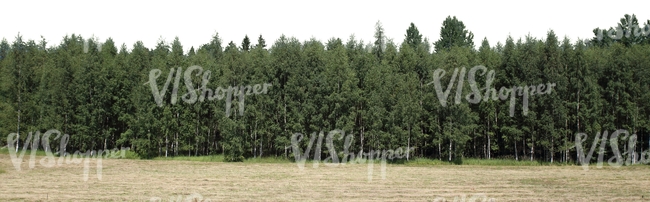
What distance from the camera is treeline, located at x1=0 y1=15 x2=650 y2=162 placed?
2275 inches

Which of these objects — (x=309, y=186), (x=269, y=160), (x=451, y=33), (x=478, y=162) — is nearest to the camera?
(x=309, y=186)

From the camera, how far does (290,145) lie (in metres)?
60.3

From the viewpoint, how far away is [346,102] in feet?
197

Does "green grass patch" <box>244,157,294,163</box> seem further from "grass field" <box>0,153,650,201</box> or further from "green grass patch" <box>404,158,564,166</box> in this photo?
"grass field" <box>0,153,650,201</box>

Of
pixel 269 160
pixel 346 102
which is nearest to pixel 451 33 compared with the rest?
pixel 346 102

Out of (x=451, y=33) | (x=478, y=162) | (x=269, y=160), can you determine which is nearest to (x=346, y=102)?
(x=269, y=160)

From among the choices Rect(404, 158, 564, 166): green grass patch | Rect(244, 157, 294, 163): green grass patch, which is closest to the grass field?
Rect(404, 158, 564, 166): green grass patch

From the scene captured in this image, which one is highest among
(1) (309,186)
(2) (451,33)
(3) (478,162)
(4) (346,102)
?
(2) (451,33)

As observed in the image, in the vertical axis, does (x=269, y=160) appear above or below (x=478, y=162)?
below

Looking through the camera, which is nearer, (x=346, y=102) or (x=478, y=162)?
(x=478, y=162)

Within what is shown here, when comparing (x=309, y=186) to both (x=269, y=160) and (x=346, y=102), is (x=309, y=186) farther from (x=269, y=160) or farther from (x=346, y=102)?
(x=346, y=102)

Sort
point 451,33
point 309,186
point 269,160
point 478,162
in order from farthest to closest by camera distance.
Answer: point 451,33
point 269,160
point 478,162
point 309,186

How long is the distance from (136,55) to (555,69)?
181ft

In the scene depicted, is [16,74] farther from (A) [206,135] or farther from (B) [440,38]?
(B) [440,38]
